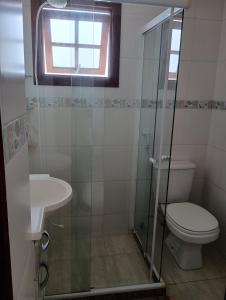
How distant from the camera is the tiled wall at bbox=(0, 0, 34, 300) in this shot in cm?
50

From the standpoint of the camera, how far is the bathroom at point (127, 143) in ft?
5.51

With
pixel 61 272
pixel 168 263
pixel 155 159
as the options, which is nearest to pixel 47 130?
pixel 155 159

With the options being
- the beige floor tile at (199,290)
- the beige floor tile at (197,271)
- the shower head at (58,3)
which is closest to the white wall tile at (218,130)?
the beige floor tile at (197,271)

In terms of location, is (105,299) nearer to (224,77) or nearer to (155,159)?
(155,159)

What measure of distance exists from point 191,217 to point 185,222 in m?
0.10

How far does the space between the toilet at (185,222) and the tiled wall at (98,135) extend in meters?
0.41

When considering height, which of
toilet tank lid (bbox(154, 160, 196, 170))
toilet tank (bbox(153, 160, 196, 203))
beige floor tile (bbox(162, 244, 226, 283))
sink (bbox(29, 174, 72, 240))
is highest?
sink (bbox(29, 174, 72, 240))

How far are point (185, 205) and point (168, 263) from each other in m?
0.52

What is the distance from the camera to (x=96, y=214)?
238 centimetres

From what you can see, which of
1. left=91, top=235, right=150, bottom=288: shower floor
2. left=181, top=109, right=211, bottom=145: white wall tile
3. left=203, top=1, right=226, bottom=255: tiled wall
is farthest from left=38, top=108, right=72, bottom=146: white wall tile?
left=203, top=1, right=226, bottom=255: tiled wall

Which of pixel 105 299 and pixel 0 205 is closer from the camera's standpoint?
pixel 0 205

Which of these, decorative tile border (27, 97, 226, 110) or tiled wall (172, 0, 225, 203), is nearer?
decorative tile border (27, 97, 226, 110)

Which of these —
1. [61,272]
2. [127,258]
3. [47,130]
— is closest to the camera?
[61,272]

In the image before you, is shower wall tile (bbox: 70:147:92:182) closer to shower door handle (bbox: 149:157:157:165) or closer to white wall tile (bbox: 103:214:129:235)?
shower door handle (bbox: 149:157:157:165)
